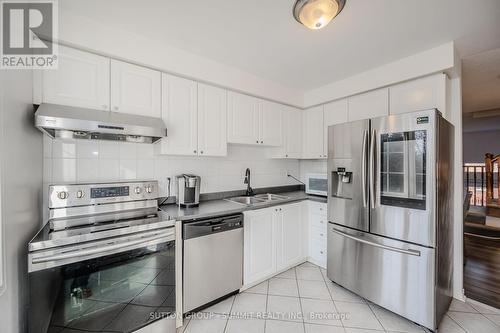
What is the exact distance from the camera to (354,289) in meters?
2.09

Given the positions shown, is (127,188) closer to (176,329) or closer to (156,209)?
(156,209)

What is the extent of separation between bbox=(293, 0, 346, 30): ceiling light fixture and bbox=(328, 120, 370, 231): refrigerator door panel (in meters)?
1.04

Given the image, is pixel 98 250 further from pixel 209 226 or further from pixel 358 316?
pixel 358 316

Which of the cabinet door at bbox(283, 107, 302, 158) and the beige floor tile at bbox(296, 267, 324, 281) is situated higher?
the cabinet door at bbox(283, 107, 302, 158)

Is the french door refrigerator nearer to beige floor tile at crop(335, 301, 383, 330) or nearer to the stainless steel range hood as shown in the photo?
beige floor tile at crop(335, 301, 383, 330)

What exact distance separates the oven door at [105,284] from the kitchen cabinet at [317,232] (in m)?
1.84

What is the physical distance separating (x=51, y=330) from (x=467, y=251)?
16.3 feet

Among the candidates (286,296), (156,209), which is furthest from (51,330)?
(286,296)

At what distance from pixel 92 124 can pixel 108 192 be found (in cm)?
57

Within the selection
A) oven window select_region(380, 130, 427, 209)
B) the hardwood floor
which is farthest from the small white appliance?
the hardwood floor

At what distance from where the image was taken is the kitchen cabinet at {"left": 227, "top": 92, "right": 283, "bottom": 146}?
2504 mm

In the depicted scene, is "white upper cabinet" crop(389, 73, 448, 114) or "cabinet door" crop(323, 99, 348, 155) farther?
"cabinet door" crop(323, 99, 348, 155)

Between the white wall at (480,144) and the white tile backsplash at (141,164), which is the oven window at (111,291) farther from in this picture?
the white wall at (480,144)

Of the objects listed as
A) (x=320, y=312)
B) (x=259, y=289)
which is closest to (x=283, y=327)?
(x=320, y=312)
